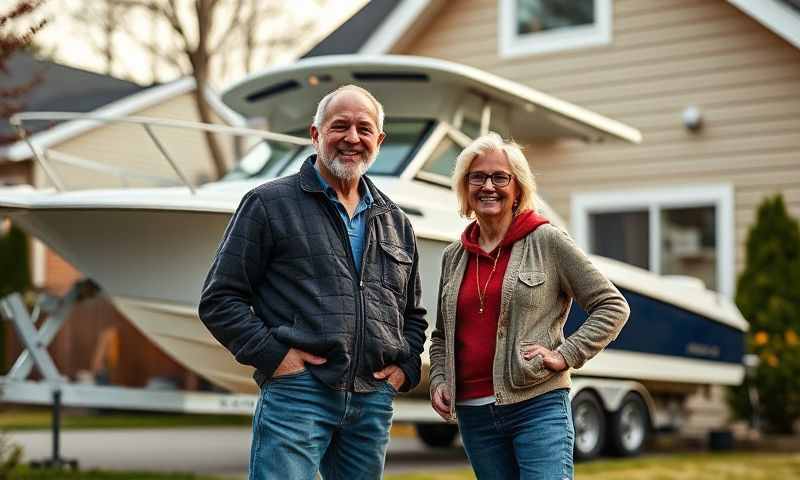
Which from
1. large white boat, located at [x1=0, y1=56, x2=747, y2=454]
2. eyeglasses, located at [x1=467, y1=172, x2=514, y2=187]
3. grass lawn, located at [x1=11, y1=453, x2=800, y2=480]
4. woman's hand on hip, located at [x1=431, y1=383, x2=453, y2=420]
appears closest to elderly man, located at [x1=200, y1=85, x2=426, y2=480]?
woman's hand on hip, located at [x1=431, y1=383, x2=453, y2=420]

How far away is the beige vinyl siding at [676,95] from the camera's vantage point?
12805mm

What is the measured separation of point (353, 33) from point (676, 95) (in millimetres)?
5001

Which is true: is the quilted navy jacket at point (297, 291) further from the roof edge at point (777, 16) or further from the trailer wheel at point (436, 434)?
the roof edge at point (777, 16)

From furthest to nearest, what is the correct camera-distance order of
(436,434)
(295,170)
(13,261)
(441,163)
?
(13,261), (436,434), (441,163), (295,170)

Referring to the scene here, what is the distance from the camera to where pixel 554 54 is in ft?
46.6

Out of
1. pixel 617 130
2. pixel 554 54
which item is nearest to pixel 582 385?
pixel 617 130

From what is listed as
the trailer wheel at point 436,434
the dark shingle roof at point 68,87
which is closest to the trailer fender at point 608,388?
the trailer wheel at point 436,434

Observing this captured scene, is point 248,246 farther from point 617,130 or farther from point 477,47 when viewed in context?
point 477,47

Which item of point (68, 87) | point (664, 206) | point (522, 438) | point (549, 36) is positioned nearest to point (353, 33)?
point (549, 36)

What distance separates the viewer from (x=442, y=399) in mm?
4246

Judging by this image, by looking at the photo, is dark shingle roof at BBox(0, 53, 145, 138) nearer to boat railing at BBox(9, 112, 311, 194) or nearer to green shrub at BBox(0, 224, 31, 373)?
green shrub at BBox(0, 224, 31, 373)

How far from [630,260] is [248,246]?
33.5 ft

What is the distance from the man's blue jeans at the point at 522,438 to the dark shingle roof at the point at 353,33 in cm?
1136

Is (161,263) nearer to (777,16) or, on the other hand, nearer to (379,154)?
(379,154)
